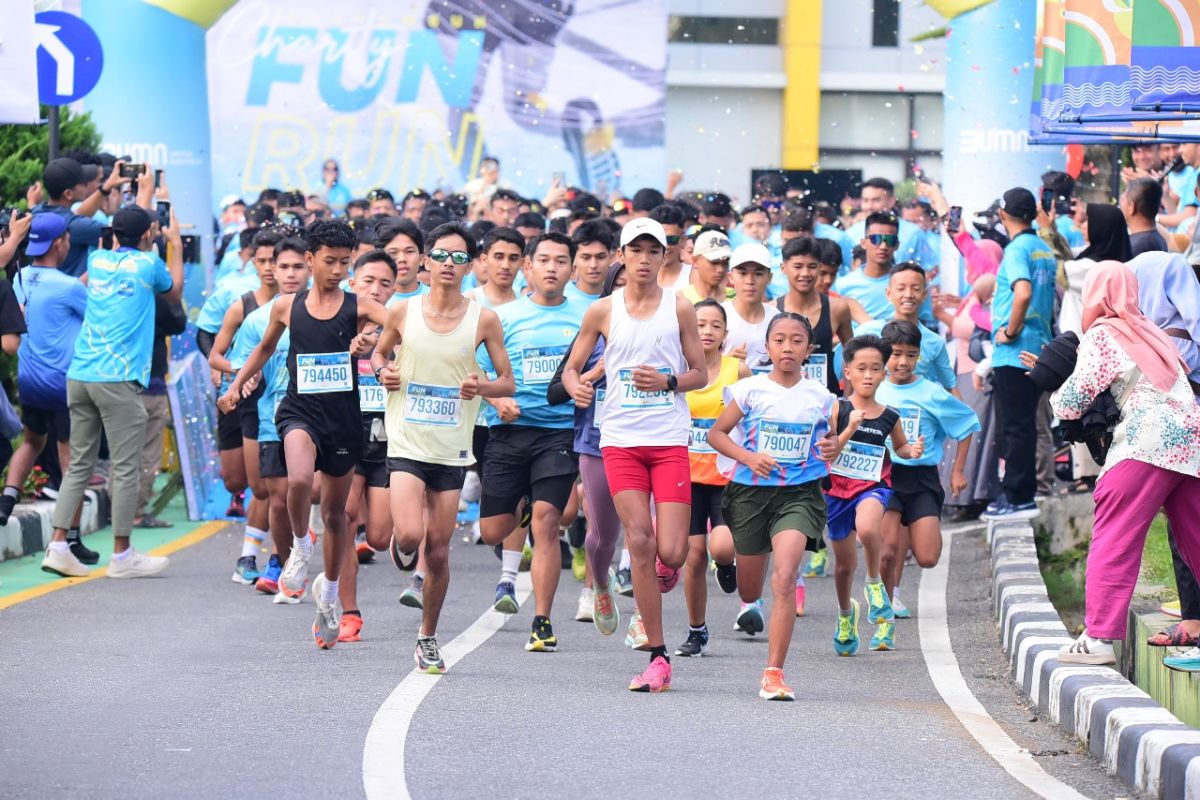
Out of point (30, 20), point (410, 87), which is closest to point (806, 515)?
point (30, 20)

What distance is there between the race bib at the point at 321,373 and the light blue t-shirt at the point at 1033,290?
5665 mm

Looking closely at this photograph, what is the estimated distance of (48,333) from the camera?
45.5 ft

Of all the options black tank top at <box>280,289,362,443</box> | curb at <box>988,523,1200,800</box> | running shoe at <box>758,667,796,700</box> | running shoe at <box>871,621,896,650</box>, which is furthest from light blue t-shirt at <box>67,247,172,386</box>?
running shoe at <box>758,667,796,700</box>

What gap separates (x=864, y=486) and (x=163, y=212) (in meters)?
6.88

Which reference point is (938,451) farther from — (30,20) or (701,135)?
(701,135)

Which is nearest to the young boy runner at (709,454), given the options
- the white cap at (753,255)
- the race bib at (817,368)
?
the white cap at (753,255)

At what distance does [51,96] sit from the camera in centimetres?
1438

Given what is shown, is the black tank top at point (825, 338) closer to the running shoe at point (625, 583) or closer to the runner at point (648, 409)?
the running shoe at point (625, 583)

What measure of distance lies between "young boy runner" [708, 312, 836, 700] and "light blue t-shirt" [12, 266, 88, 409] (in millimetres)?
5720

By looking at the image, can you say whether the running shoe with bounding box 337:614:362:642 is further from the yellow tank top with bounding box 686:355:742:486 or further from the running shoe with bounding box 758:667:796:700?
the running shoe with bounding box 758:667:796:700

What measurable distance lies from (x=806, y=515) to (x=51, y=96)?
720 cm

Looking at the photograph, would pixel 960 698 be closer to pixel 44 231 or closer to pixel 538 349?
pixel 538 349

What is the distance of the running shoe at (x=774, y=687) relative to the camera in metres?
8.85

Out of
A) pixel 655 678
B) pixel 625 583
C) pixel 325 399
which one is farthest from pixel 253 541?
pixel 655 678
